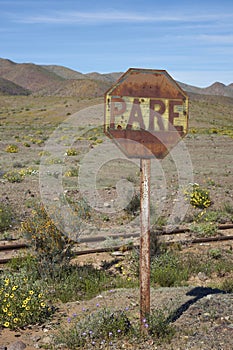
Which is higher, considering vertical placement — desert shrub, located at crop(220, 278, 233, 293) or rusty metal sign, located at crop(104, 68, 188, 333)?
rusty metal sign, located at crop(104, 68, 188, 333)

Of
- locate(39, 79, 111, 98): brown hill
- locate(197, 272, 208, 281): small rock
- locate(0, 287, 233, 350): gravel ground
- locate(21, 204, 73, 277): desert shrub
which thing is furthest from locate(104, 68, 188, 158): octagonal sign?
locate(39, 79, 111, 98): brown hill

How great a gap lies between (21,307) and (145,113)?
300 cm

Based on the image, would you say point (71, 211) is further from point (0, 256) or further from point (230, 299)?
A: point (230, 299)

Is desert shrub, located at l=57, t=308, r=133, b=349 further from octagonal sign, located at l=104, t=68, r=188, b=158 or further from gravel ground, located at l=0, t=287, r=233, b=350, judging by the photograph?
octagonal sign, located at l=104, t=68, r=188, b=158

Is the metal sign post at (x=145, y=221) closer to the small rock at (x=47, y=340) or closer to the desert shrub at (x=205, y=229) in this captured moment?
the small rock at (x=47, y=340)

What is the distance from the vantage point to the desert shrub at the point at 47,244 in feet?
25.0

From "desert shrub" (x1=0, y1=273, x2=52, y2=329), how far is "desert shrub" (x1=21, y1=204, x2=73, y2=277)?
1.17m

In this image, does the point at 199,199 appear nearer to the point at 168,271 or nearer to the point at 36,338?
the point at 168,271

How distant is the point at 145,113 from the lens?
505 centimetres

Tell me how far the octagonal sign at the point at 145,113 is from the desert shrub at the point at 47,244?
9.96 feet

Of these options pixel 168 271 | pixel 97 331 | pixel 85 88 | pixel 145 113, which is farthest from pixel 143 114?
pixel 85 88

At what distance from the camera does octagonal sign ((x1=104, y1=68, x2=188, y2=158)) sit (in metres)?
5.01

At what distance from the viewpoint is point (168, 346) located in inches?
207

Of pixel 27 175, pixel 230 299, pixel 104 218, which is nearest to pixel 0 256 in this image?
pixel 104 218
